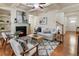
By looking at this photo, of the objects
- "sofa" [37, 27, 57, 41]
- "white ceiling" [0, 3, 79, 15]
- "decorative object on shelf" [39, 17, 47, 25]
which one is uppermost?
"white ceiling" [0, 3, 79, 15]

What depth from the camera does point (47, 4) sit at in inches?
104

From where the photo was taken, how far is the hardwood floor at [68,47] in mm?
2672

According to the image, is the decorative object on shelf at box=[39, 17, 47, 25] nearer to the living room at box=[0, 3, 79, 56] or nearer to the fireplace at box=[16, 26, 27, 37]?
the living room at box=[0, 3, 79, 56]

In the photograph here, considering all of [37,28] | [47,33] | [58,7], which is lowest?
[47,33]

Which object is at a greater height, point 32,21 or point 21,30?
point 32,21

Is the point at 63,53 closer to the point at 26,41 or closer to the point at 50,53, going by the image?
the point at 50,53

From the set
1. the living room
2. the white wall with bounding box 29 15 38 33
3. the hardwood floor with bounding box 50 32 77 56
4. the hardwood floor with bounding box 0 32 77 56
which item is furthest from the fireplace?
the hardwood floor with bounding box 50 32 77 56

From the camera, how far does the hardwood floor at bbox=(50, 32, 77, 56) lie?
105 inches

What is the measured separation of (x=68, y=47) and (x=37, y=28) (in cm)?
75

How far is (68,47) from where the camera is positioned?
2.68m

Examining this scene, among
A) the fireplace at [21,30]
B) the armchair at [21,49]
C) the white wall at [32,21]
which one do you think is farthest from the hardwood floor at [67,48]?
the white wall at [32,21]

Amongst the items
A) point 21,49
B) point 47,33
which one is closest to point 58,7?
point 47,33

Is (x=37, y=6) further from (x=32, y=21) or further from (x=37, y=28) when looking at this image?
(x=37, y=28)

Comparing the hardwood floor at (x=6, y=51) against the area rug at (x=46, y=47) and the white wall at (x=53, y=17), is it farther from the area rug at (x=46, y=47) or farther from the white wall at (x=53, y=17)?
the white wall at (x=53, y=17)
